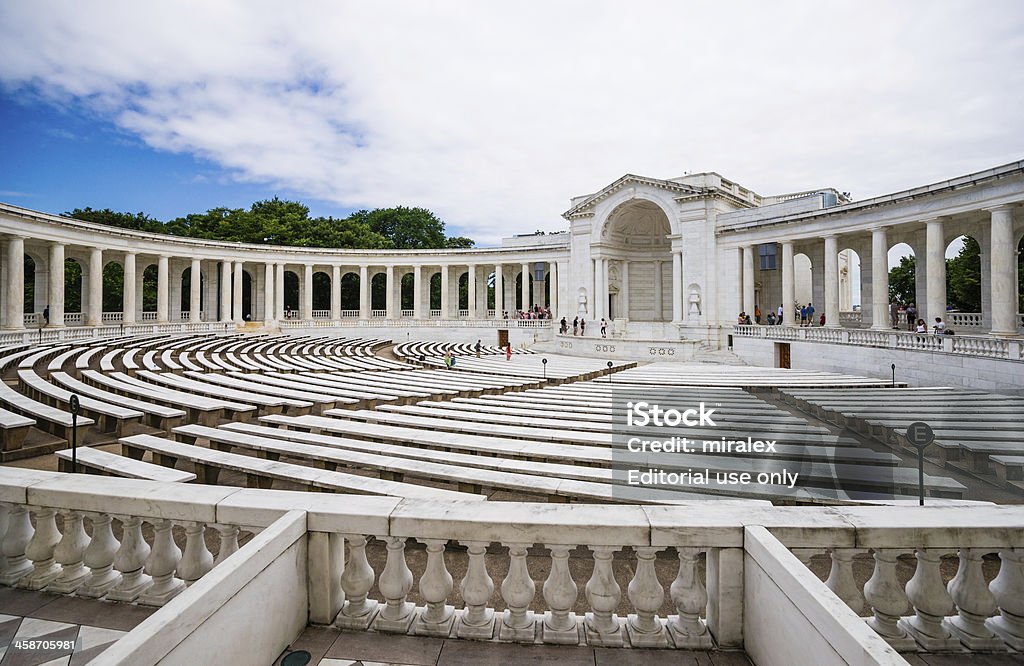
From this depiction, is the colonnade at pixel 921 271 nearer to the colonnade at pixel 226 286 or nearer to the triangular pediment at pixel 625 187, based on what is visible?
the triangular pediment at pixel 625 187

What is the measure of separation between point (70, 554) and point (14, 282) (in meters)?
45.5

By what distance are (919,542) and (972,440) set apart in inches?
310

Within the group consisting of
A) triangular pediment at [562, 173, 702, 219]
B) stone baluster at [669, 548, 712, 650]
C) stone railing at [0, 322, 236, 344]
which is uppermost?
triangular pediment at [562, 173, 702, 219]

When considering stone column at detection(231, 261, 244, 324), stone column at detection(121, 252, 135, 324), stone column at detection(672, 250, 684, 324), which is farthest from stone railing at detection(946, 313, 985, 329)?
stone column at detection(121, 252, 135, 324)

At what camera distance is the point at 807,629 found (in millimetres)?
2918

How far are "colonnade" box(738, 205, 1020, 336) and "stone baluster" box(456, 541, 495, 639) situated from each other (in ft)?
106

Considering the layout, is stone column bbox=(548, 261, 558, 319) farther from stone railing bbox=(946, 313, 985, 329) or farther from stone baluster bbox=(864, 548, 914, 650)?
stone baluster bbox=(864, 548, 914, 650)

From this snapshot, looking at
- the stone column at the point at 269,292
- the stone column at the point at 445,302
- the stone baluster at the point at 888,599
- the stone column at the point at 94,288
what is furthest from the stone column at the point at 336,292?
the stone baluster at the point at 888,599

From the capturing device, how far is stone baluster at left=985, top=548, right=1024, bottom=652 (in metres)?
3.54

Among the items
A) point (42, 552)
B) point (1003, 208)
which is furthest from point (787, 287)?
point (42, 552)

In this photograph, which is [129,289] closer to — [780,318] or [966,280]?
[780,318]

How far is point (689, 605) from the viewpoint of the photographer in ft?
12.7

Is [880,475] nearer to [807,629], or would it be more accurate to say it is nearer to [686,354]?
[807,629]

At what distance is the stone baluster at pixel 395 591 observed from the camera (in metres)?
3.96
